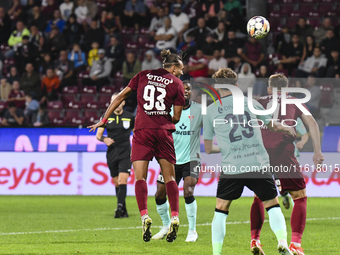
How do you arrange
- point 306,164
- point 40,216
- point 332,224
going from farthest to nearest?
point 306,164 → point 40,216 → point 332,224

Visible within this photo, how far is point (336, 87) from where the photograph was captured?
15.8 m

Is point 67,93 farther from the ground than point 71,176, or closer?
farther from the ground

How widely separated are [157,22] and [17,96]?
524 cm

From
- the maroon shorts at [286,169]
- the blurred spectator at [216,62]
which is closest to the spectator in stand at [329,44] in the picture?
the blurred spectator at [216,62]

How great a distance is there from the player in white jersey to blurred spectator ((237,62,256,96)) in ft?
25.8

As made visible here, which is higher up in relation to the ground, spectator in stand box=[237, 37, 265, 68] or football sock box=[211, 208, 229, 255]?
spectator in stand box=[237, 37, 265, 68]

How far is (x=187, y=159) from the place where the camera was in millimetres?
7785

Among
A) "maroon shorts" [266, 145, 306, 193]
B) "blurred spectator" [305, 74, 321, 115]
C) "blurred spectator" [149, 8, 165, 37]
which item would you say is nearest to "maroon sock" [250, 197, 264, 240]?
"maroon shorts" [266, 145, 306, 193]

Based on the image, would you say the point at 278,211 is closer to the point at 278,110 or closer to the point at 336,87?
the point at 278,110

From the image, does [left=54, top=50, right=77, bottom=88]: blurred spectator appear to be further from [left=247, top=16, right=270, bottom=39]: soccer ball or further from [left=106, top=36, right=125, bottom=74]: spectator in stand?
[left=247, top=16, right=270, bottom=39]: soccer ball

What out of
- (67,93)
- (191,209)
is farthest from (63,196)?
(191,209)

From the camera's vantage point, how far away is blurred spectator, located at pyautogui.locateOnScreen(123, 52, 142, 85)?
57.3ft

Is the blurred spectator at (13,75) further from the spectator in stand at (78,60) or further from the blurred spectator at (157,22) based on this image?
the blurred spectator at (157,22)

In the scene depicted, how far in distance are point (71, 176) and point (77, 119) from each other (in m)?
3.25
